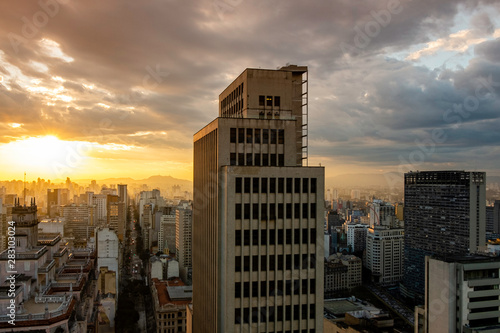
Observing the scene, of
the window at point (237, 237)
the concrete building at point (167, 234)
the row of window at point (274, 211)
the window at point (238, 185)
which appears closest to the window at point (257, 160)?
the window at point (238, 185)

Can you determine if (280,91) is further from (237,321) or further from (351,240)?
(351,240)

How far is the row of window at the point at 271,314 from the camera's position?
815 inches

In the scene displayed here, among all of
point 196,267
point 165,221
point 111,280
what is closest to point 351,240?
point 165,221

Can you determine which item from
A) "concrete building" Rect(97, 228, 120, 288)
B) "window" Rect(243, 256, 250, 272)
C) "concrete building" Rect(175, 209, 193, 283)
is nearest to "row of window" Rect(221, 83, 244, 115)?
"window" Rect(243, 256, 250, 272)

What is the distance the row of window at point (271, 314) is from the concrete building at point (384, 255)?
101017 millimetres

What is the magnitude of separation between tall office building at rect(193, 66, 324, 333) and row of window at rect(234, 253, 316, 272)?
54 millimetres

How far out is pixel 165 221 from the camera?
127500 millimetres

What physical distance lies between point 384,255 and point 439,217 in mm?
25851

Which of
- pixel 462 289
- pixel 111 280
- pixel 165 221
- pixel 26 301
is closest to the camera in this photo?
pixel 26 301

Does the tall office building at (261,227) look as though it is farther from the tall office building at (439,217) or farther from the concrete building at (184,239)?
the concrete building at (184,239)

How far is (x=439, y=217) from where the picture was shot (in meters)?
94.9

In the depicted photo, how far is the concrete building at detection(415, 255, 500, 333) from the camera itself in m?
38.2

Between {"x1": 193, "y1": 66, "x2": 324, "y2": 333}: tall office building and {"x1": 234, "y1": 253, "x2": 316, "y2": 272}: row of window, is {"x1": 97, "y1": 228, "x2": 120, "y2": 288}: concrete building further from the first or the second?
{"x1": 234, "y1": 253, "x2": 316, "y2": 272}: row of window

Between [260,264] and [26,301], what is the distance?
17.7 m
